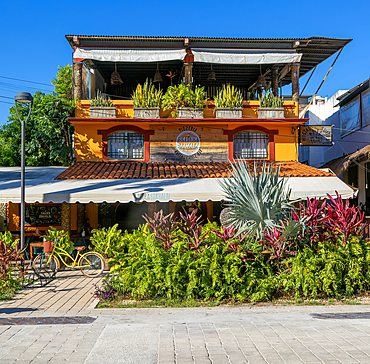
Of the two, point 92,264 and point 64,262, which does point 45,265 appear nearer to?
point 64,262

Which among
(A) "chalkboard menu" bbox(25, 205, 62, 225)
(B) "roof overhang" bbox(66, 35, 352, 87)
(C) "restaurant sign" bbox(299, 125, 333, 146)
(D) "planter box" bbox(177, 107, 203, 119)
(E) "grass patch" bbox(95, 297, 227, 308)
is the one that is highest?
(B) "roof overhang" bbox(66, 35, 352, 87)

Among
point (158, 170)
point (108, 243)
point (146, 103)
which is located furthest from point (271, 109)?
point (108, 243)

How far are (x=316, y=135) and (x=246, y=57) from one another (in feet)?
14.8

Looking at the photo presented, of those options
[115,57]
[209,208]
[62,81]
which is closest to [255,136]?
[209,208]

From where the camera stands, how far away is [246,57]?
15.5 m

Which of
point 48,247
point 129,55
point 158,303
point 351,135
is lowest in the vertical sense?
point 158,303

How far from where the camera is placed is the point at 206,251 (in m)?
7.39

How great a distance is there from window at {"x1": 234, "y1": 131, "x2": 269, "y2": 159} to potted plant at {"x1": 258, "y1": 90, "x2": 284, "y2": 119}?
844 millimetres

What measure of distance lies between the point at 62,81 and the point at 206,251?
21186mm

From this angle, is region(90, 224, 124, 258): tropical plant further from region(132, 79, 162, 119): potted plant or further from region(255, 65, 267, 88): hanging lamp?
region(255, 65, 267, 88): hanging lamp

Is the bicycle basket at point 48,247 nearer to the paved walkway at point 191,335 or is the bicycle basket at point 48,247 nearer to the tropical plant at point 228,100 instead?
the paved walkway at point 191,335

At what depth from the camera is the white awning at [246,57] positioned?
15250 millimetres

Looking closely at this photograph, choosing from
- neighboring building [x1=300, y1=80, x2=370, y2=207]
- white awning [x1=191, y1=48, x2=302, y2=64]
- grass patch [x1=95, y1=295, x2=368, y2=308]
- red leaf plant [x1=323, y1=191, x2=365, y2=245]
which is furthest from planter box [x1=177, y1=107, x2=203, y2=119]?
grass patch [x1=95, y1=295, x2=368, y2=308]

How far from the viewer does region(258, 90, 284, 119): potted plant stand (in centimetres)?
1533
